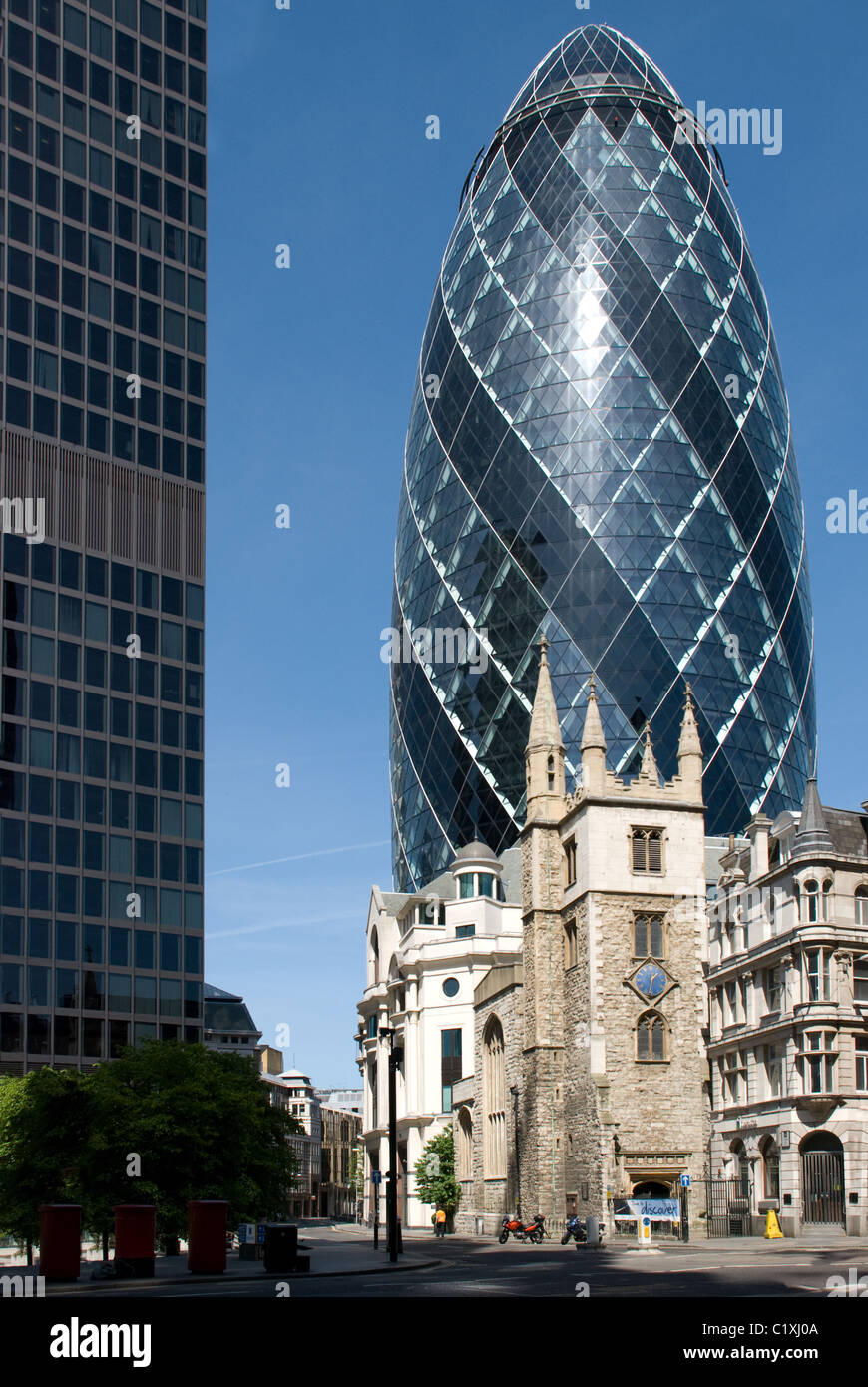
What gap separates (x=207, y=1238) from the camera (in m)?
31.0

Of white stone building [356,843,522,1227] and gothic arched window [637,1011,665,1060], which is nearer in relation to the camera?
gothic arched window [637,1011,665,1060]

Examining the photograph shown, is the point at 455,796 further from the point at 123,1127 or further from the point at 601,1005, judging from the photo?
the point at 123,1127

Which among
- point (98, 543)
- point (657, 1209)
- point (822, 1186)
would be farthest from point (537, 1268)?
point (98, 543)

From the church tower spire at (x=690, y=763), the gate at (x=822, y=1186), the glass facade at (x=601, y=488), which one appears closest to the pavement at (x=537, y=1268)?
the gate at (x=822, y=1186)

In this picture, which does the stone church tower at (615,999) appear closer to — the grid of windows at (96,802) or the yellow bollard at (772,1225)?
the yellow bollard at (772,1225)

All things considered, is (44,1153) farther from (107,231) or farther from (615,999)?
(107,231)

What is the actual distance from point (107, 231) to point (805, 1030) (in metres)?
52.4

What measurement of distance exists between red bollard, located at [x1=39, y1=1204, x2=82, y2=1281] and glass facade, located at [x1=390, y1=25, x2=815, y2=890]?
7170cm

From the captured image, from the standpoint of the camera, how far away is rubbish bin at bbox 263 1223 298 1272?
31.4 m

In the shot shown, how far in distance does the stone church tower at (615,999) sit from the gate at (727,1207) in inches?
54.6

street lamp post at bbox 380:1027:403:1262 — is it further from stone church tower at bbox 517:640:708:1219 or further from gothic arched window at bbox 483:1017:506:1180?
gothic arched window at bbox 483:1017:506:1180

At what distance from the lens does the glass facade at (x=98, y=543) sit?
225ft

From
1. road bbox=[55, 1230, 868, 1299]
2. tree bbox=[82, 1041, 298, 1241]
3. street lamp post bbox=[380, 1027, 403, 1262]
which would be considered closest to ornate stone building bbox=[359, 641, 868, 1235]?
road bbox=[55, 1230, 868, 1299]
